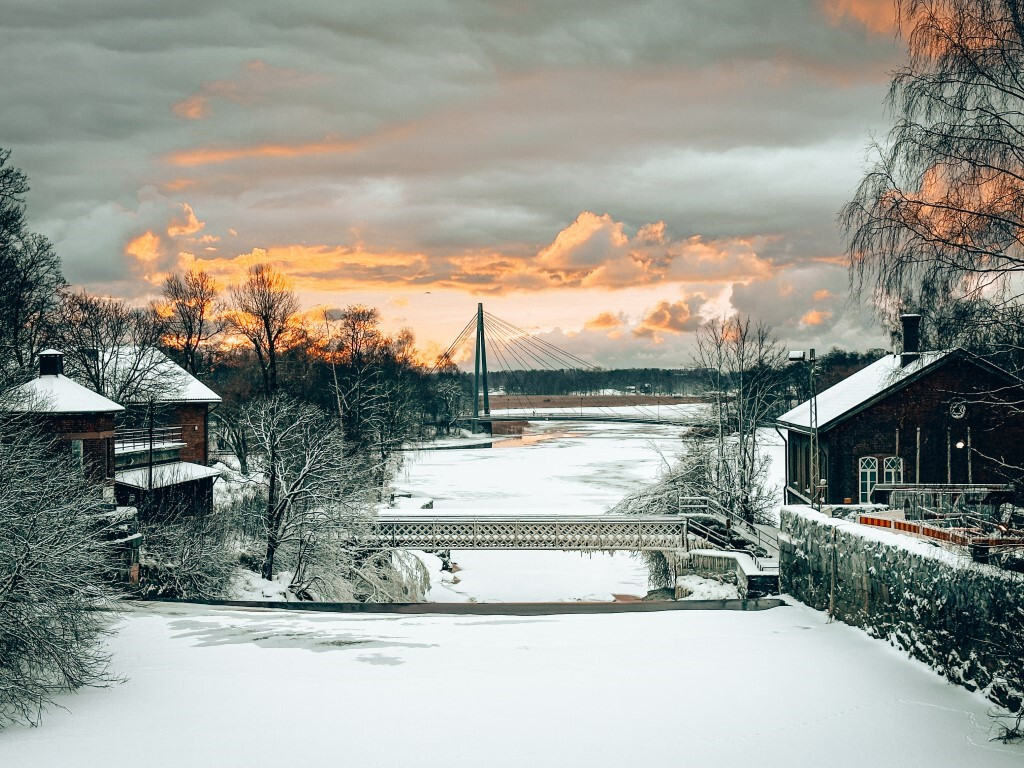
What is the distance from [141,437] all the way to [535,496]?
1924 centimetres

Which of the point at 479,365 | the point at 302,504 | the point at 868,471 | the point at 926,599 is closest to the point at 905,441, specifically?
the point at 868,471

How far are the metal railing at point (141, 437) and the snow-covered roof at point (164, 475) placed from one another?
1.00 metres

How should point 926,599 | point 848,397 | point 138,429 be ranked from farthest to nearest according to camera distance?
point 138,429, point 848,397, point 926,599

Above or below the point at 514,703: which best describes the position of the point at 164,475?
above

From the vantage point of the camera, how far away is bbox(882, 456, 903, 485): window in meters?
26.3

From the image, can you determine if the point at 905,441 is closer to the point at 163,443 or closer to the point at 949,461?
the point at 949,461

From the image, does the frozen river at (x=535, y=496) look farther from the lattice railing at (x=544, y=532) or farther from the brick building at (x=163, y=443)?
the brick building at (x=163, y=443)

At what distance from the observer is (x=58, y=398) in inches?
892

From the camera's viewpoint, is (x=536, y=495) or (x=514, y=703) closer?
(x=514, y=703)

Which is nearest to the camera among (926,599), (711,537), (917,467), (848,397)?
(926,599)

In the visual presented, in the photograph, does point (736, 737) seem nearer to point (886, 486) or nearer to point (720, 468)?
point (886, 486)

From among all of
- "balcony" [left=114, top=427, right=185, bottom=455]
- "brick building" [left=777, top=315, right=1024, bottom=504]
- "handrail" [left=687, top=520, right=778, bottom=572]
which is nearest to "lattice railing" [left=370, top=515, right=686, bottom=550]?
"handrail" [left=687, top=520, right=778, bottom=572]

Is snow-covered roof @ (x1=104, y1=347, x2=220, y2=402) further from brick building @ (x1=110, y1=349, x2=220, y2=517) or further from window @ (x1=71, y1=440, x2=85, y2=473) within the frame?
window @ (x1=71, y1=440, x2=85, y2=473)

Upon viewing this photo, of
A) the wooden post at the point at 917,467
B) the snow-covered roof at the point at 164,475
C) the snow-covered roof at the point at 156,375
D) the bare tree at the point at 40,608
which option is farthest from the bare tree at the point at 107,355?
the wooden post at the point at 917,467
